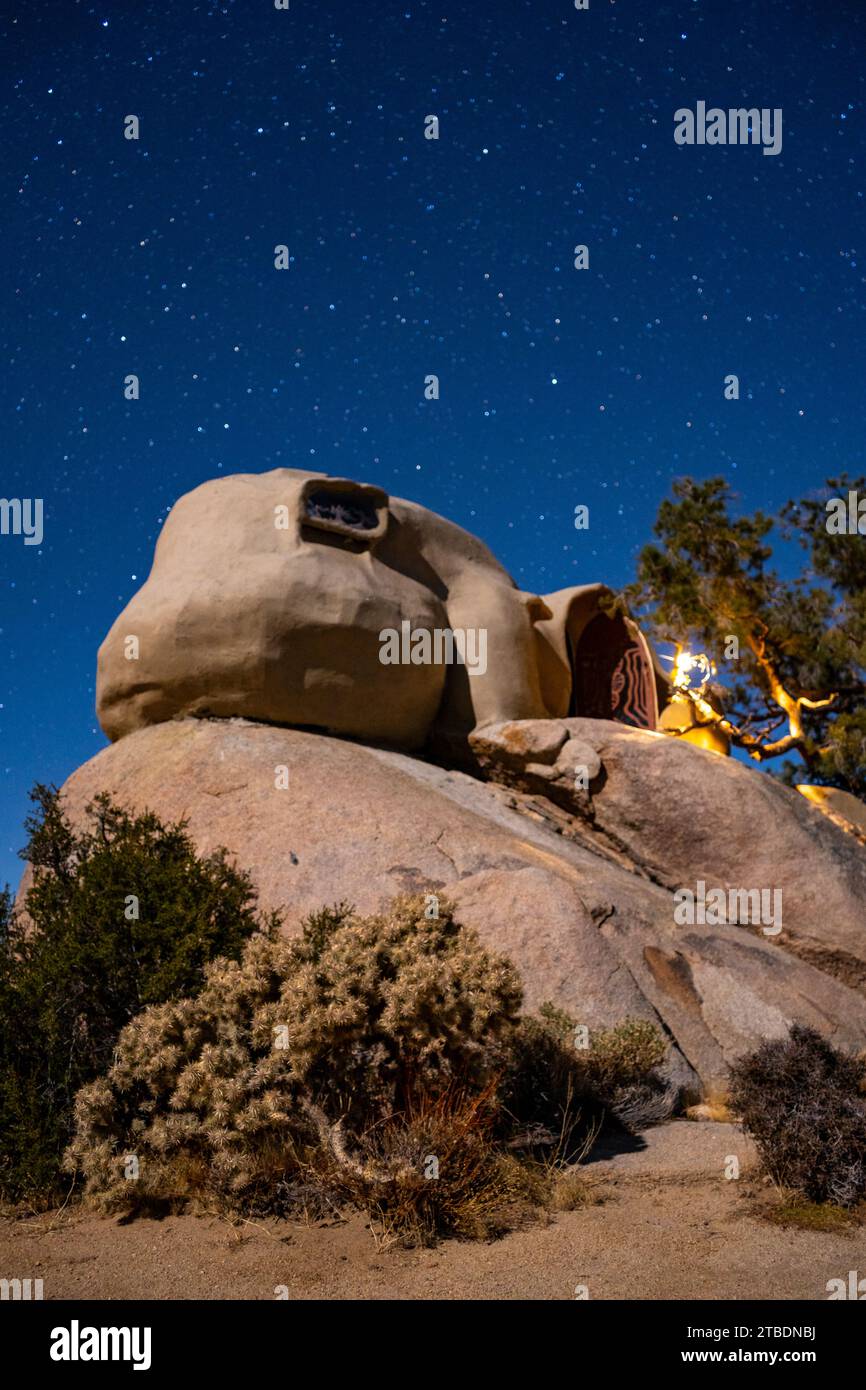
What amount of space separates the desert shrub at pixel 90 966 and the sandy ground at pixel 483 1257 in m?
0.56

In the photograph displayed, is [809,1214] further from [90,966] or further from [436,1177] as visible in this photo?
[90,966]

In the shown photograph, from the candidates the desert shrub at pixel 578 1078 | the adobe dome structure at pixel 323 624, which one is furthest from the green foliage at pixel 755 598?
the desert shrub at pixel 578 1078

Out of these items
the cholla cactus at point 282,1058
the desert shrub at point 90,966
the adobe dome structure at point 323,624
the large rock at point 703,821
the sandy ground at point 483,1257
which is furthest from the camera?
the adobe dome structure at point 323,624

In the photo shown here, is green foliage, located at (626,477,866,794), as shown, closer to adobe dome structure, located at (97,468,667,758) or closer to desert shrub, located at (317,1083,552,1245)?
adobe dome structure, located at (97,468,667,758)

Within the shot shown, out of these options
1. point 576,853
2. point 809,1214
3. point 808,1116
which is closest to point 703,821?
point 576,853

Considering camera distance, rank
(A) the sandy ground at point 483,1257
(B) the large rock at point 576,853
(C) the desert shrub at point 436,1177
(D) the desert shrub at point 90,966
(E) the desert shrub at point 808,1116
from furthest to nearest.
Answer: (B) the large rock at point 576,853 → (D) the desert shrub at point 90,966 → (E) the desert shrub at point 808,1116 → (C) the desert shrub at point 436,1177 → (A) the sandy ground at point 483,1257

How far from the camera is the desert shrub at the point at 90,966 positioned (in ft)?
19.4

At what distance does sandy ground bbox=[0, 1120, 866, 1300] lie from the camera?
14.4 ft

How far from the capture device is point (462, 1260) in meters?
4.69

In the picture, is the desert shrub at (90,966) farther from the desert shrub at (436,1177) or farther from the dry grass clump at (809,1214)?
the dry grass clump at (809,1214)

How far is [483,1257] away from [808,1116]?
194cm

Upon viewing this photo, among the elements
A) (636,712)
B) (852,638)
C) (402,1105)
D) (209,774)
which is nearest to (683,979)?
(402,1105)

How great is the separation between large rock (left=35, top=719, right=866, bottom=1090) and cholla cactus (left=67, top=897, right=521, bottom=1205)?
1773mm

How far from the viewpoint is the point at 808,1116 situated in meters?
5.45
